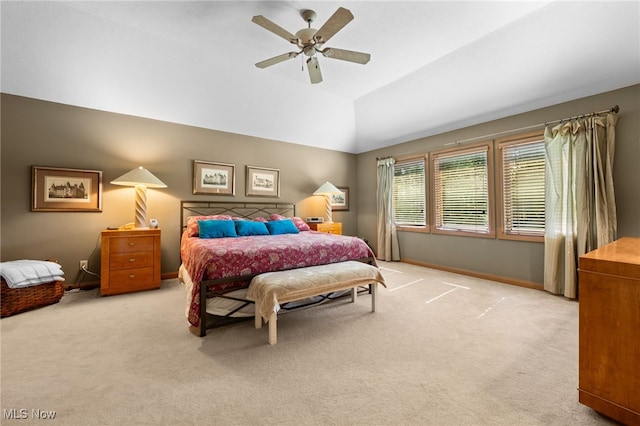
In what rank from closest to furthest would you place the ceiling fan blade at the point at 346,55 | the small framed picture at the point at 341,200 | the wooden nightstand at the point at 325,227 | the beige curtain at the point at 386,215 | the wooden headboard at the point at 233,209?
the ceiling fan blade at the point at 346,55 < the wooden headboard at the point at 233,209 < the wooden nightstand at the point at 325,227 < the beige curtain at the point at 386,215 < the small framed picture at the point at 341,200

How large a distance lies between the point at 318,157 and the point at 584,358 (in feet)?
17.7

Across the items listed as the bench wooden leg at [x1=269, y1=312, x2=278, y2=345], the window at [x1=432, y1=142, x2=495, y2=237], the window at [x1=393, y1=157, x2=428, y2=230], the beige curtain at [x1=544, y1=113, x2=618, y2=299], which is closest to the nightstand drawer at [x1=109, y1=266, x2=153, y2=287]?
the bench wooden leg at [x1=269, y1=312, x2=278, y2=345]

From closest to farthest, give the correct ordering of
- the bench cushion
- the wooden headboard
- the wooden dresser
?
the wooden dresser → the bench cushion → the wooden headboard

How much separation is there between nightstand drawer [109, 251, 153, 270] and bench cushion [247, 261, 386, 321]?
2.14 meters

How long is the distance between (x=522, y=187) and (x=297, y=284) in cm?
382

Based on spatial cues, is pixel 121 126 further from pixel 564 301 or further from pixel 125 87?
pixel 564 301

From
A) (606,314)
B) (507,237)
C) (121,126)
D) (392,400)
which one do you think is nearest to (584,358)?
(606,314)

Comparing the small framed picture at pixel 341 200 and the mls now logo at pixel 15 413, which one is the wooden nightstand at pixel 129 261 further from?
the small framed picture at pixel 341 200

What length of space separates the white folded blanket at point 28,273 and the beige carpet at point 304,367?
34 centimetres

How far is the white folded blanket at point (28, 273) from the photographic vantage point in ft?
9.36

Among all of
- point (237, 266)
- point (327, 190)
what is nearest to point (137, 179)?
point (237, 266)

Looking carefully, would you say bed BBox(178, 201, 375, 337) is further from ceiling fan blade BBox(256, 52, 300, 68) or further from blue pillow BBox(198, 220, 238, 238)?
ceiling fan blade BBox(256, 52, 300, 68)

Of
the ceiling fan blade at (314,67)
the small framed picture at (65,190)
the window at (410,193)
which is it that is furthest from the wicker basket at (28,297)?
the window at (410,193)

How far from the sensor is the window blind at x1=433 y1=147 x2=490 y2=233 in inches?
178
